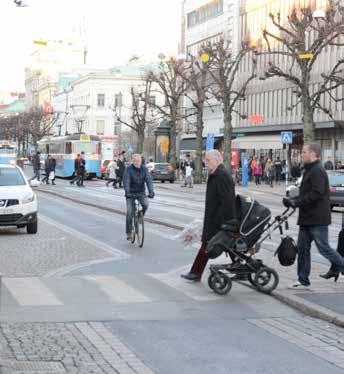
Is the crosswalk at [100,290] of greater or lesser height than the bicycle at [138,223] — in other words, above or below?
below

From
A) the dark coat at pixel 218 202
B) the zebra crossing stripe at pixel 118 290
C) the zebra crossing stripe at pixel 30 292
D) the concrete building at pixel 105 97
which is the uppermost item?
the concrete building at pixel 105 97

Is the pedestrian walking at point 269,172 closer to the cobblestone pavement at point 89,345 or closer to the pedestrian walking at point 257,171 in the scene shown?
the pedestrian walking at point 257,171

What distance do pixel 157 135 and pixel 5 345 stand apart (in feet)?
195

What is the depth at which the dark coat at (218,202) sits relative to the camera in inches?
393

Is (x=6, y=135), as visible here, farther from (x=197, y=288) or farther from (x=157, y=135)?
(x=197, y=288)

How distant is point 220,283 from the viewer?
32.0 ft

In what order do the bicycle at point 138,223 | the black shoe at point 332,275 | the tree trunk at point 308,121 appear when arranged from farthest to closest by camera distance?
the tree trunk at point 308,121 → the bicycle at point 138,223 → the black shoe at point 332,275

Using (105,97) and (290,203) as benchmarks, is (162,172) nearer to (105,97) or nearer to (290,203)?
(290,203)

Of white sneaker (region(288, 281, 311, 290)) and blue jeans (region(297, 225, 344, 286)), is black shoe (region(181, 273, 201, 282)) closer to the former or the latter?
white sneaker (region(288, 281, 311, 290))

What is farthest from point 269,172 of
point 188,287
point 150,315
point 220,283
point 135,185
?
point 150,315

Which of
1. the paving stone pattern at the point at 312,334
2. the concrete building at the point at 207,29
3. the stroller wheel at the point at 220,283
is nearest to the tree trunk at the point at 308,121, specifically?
the stroller wheel at the point at 220,283

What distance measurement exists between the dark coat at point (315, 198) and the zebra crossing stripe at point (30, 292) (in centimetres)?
321

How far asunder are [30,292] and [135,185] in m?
6.07

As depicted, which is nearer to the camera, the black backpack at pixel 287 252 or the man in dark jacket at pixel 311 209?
the man in dark jacket at pixel 311 209
